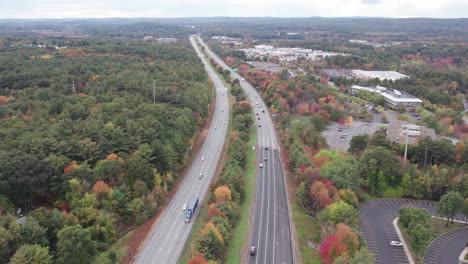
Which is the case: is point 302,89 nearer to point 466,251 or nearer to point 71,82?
point 71,82

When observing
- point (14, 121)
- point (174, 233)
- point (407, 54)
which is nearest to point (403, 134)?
point (174, 233)

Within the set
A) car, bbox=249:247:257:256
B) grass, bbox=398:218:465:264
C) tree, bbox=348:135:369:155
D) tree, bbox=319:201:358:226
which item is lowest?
grass, bbox=398:218:465:264

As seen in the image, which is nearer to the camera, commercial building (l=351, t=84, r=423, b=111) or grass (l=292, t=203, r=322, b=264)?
grass (l=292, t=203, r=322, b=264)

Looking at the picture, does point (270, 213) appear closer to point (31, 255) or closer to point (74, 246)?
point (74, 246)

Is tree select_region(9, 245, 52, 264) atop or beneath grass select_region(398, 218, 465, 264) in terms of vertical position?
atop

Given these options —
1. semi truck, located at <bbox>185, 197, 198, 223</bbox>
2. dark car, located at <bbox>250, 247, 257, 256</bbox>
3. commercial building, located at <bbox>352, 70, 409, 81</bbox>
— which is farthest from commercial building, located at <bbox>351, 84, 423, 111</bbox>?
dark car, located at <bbox>250, 247, 257, 256</bbox>

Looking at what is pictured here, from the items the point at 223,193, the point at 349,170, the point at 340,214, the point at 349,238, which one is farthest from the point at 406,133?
the point at 223,193

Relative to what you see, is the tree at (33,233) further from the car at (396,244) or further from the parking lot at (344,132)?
the parking lot at (344,132)

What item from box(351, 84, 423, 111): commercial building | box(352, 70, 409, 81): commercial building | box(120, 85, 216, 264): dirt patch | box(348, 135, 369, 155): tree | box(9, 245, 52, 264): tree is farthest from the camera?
box(352, 70, 409, 81): commercial building

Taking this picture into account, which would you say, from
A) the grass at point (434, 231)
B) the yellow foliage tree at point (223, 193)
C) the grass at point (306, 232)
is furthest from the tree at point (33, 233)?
the grass at point (434, 231)

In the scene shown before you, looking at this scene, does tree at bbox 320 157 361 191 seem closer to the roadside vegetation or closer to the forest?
the roadside vegetation
